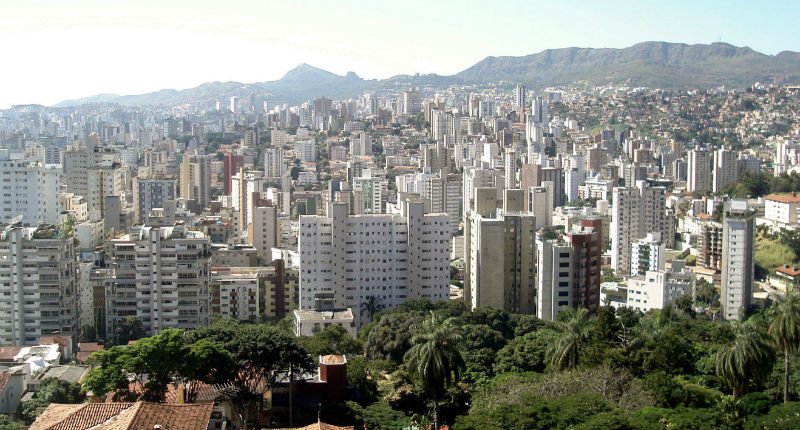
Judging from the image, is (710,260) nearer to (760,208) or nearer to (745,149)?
(760,208)

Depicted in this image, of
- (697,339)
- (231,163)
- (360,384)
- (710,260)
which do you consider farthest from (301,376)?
(231,163)

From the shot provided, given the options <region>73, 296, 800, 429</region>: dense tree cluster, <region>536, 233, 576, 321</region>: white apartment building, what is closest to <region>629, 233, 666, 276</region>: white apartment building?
<region>536, 233, 576, 321</region>: white apartment building

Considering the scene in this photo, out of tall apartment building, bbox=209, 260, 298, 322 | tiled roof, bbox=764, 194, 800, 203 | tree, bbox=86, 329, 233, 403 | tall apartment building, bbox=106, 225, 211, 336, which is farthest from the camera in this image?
tiled roof, bbox=764, 194, 800, 203

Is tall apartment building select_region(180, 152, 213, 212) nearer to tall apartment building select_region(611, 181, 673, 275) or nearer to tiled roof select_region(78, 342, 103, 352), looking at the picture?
tall apartment building select_region(611, 181, 673, 275)

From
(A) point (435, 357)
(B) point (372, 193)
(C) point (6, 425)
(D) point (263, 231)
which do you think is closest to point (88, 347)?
(C) point (6, 425)

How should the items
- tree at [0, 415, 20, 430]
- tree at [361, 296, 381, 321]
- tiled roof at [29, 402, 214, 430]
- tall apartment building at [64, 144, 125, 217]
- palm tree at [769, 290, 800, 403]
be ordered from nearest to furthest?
tiled roof at [29, 402, 214, 430], tree at [0, 415, 20, 430], palm tree at [769, 290, 800, 403], tree at [361, 296, 381, 321], tall apartment building at [64, 144, 125, 217]

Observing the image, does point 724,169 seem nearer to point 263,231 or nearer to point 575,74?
point 263,231
